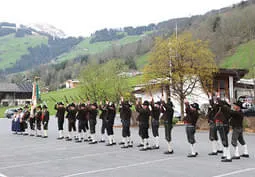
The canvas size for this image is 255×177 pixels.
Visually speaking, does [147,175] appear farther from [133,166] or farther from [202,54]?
[202,54]

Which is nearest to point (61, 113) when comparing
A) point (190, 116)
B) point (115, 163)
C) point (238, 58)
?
point (115, 163)

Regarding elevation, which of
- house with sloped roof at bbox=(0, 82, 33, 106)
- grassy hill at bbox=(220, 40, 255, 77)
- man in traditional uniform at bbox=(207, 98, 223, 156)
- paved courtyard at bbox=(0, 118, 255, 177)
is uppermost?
Answer: grassy hill at bbox=(220, 40, 255, 77)

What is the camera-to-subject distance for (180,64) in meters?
29.1

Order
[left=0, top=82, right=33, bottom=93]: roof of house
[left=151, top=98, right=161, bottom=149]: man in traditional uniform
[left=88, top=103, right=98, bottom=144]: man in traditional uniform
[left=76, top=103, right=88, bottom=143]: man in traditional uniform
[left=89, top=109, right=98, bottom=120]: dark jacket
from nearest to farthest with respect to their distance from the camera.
→ [left=151, top=98, right=161, bottom=149]: man in traditional uniform → [left=88, top=103, right=98, bottom=144]: man in traditional uniform → [left=89, top=109, right=98, bottom=120]: dark jacket → [left=76, top=103, right=88, bottom=143]: man in traditional uniform → [left=0, top=82, right=33, bottom=93]: roof of house

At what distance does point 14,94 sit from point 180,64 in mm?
83703

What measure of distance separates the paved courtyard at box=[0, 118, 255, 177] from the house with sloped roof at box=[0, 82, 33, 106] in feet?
294

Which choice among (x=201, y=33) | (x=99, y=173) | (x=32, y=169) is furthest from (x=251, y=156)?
(x=201, y=33)

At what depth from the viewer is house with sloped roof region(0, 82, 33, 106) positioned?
102 meters

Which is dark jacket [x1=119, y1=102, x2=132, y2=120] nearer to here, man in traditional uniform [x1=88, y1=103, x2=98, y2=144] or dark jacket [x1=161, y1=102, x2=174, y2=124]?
man in traditional uniform [x1=88, y1=103, x2=98, y2=144]

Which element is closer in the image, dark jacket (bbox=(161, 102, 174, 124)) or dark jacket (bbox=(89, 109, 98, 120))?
dark jacket (bbox=(161, 102, 174, 124))

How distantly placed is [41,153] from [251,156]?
7.74 metres

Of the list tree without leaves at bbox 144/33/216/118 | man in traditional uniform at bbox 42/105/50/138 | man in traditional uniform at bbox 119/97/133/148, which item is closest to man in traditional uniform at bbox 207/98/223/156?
man in traditional uniform at bbox 119/97/133/148

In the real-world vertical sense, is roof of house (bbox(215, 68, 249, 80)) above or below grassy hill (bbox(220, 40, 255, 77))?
below

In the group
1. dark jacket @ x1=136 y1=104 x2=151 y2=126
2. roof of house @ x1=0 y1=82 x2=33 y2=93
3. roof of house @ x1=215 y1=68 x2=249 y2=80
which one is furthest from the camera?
roof of house @ x1=0 y1=82 x2=33 y2=93
